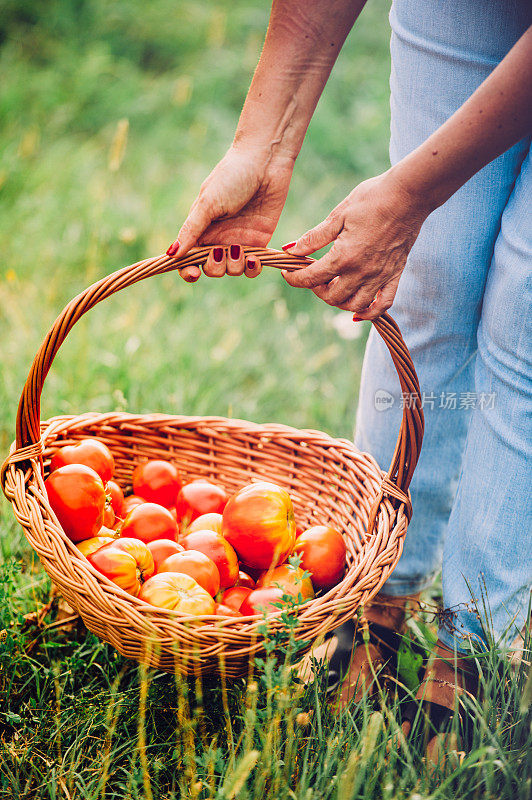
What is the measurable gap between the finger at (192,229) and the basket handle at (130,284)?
0.02 m

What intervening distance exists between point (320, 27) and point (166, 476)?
1.09m

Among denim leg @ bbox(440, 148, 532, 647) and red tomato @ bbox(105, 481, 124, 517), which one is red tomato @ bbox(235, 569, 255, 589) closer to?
red tomato @ bbox(105, 481, 124, 517)

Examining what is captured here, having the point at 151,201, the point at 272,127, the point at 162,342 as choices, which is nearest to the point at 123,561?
the point at 272,127

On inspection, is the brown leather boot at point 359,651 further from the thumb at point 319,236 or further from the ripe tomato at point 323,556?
the thumb at point 319,236

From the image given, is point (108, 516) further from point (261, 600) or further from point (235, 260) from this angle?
point (235, 260)

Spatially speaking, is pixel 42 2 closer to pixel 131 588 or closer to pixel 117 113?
pixel 117 113

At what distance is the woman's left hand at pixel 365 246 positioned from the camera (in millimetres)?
1274

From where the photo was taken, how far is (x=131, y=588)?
1.34 m

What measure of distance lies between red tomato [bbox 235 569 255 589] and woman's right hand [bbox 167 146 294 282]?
0.68m

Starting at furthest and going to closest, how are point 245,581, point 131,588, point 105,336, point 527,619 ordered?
point 105,336 → point 245,581 → point 527,619 → point 131,588

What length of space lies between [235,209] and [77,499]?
0.71 metres

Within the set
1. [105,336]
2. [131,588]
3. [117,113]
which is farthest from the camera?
[117,113]

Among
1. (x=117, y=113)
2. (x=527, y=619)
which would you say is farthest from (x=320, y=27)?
(x=117, y=113)

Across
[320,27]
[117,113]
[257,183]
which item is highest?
[117,113]
